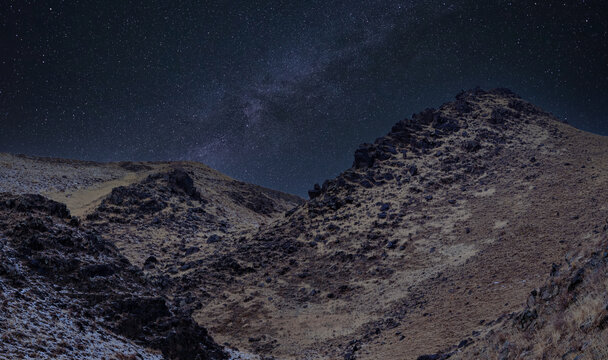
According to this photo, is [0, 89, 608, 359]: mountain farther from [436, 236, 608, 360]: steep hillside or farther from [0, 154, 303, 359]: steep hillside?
[0, 154, 303, 359]: steep hillside

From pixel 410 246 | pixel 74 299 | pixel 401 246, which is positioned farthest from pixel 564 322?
pixel 401 246

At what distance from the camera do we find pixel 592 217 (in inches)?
953

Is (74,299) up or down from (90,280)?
down

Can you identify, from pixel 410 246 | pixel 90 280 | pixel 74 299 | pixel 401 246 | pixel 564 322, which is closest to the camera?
pixel 564 322

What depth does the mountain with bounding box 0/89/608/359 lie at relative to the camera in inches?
586

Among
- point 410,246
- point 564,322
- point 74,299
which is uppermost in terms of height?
point 74,299

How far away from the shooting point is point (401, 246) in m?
31.7

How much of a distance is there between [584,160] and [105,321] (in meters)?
46.5

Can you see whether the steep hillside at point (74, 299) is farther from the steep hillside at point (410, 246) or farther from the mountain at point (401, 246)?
the steep hillside at point (410, 246)

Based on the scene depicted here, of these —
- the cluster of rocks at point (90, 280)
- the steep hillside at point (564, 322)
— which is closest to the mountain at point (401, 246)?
the steep hillside at point (564, 322)

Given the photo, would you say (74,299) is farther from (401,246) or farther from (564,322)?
(401,246)

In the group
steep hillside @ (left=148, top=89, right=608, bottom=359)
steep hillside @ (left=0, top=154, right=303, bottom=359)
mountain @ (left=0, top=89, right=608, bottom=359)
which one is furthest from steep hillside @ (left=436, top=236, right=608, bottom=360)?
steep hillside @ (left=0, top=154, right=303, bottom=359)

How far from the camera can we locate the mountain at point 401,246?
14.9m

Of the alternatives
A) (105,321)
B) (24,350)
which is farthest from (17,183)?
(24,350)
